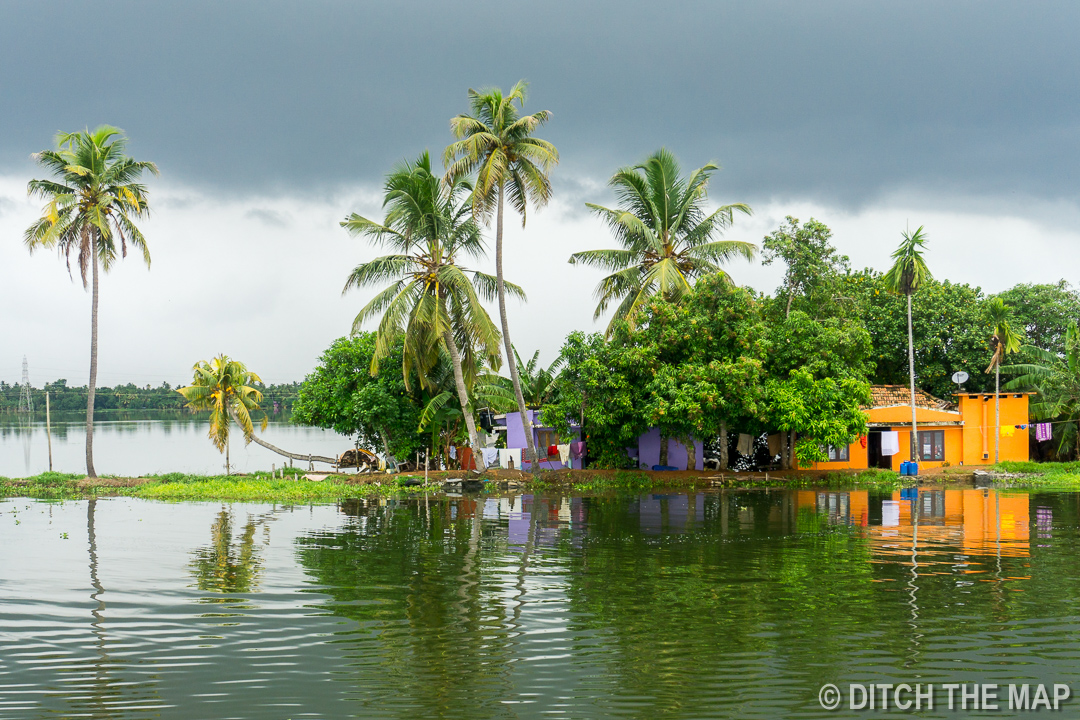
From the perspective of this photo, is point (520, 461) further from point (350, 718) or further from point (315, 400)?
point (350, 718)

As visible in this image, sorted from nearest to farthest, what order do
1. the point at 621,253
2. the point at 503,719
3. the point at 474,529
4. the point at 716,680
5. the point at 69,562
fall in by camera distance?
the point at 503,719 → the point at 716,680 → the point at 69,562 → the point at 474,529 → the point at 621,253

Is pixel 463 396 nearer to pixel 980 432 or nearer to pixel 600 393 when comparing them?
pixel 600 393

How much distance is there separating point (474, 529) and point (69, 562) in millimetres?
7733

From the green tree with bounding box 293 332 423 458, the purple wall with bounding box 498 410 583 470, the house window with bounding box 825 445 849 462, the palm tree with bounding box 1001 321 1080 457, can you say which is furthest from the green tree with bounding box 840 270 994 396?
the green tree with bounding box 293 332 423 458

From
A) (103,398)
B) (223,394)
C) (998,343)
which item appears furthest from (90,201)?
(103,398)

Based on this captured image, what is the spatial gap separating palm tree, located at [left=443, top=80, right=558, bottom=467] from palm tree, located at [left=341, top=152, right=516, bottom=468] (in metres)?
0.87

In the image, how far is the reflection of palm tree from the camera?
11.7m

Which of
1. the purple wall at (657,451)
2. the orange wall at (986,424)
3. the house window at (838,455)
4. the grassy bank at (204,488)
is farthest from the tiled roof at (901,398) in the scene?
the grassy bank at (204,488)

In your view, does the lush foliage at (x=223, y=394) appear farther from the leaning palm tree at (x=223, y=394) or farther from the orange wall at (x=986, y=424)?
the orange wall at (x=986, y=424)

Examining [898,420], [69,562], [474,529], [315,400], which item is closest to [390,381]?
[315,400]

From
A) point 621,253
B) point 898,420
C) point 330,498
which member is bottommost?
point 330,498

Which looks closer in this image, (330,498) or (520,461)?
(330,498)

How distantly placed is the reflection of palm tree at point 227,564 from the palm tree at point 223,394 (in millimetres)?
16502

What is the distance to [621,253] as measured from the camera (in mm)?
29828
